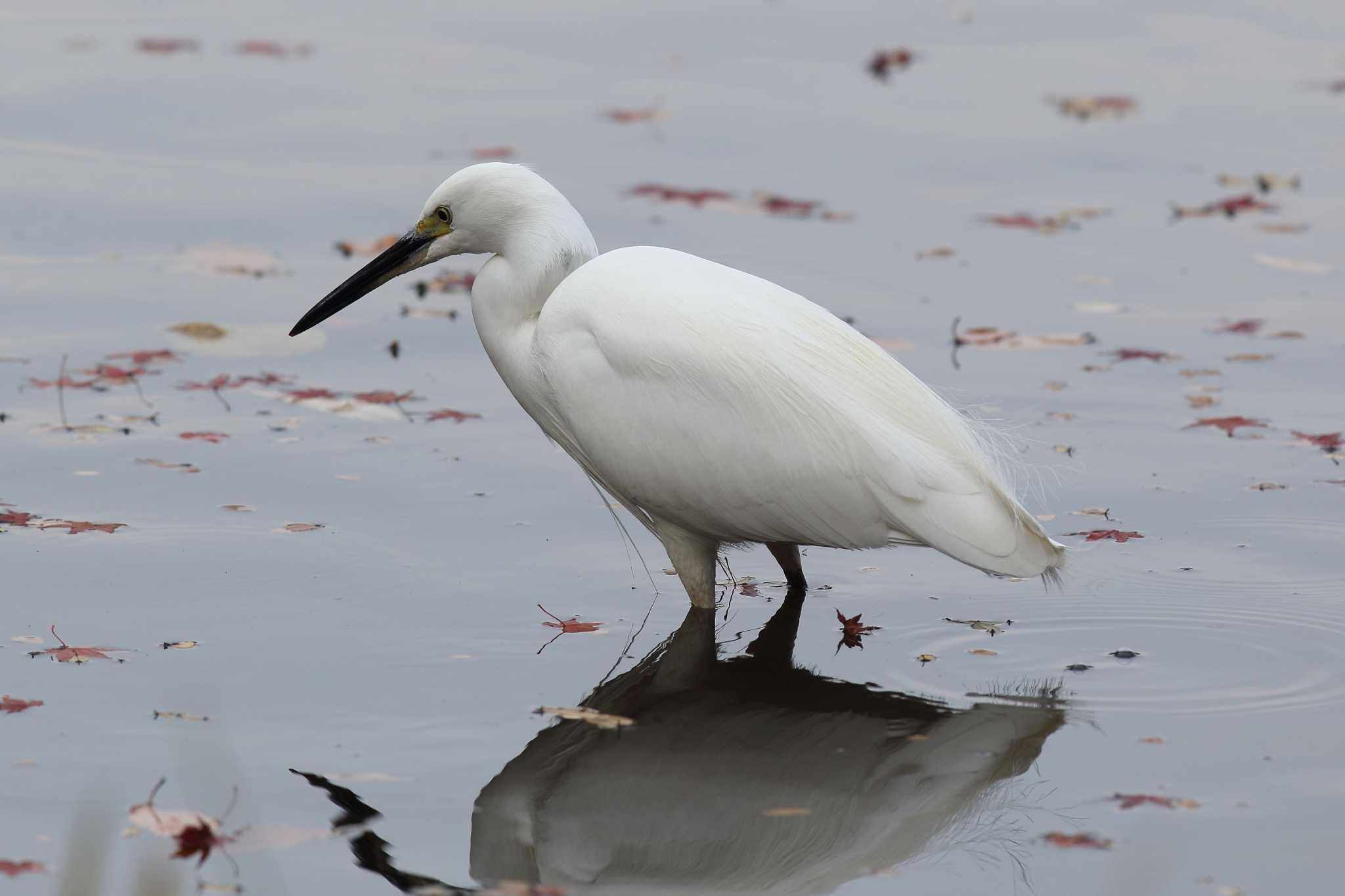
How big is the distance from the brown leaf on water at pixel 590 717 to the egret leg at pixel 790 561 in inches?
37.7

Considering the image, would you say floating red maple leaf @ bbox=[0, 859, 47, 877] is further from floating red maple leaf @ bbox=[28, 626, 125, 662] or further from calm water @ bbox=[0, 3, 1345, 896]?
floating red maple leaf @ bbox=[28, 626, 125, 662]

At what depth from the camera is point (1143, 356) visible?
807 cm

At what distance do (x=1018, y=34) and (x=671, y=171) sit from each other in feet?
18.7

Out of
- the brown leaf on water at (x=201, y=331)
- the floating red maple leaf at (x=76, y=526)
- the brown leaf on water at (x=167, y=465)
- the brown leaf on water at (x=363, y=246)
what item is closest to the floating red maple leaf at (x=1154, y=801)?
the floating red maple leaf at (x=76, y=526)

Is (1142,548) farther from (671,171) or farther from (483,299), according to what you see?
(671,171)

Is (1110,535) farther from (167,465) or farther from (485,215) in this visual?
(167,465)

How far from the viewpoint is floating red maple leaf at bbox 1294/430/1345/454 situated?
6914 mm

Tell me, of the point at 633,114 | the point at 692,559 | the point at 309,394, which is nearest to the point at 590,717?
the point at 692,559

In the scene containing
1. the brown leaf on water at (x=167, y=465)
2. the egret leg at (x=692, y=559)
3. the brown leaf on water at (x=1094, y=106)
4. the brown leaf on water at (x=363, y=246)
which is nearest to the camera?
the egret leg at (x=692, y=559)

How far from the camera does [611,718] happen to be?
471cm

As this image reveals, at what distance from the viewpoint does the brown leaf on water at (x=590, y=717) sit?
4.68 meters

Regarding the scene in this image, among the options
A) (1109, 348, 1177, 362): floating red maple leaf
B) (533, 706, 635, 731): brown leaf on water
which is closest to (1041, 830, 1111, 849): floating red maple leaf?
(533, 706, 635, 731): brown leaf on water

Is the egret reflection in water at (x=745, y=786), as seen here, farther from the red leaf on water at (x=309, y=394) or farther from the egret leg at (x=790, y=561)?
the red leaf on water at (x=309, y=394)

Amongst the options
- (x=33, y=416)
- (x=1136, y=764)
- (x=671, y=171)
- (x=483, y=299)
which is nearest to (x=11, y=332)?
(x=33, y=416)
